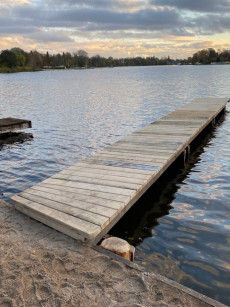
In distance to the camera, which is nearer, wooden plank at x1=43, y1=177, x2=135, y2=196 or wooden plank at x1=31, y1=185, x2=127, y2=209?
wooden plank at x1=31, y1=185, x2=127, y2=209

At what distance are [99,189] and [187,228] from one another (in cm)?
209

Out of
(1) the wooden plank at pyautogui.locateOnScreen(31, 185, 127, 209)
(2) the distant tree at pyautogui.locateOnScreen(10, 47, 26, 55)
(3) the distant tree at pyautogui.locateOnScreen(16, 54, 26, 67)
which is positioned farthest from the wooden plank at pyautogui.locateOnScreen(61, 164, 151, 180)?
(2) the distant tree at pyautogui.locateOnScreen(10, 47, 26, 55)

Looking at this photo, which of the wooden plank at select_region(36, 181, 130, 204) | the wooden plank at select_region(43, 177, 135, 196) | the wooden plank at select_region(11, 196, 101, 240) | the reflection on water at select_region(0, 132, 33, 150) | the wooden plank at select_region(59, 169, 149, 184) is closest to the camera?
the wooden plank at select_region(11, 196, 101, 240)

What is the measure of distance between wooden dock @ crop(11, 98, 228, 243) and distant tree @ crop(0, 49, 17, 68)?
13121 centimetres

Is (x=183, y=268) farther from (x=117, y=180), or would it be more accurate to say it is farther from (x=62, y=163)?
(x=62, y=163)

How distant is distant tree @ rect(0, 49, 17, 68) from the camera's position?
124 metres

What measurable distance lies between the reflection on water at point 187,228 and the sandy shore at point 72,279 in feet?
3.56

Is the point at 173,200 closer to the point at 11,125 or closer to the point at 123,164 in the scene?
the point at 123,164

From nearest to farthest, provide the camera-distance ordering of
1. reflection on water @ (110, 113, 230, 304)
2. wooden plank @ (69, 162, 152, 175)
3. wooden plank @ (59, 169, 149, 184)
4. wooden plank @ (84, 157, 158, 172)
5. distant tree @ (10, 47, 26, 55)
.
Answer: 1. reflection on water @ (110, 113, 230, 304)
2. wooden plank @ (59, 169, 149, 184)
3. wooden plank @ (69, 162, 152, 175)
4. wooden plank @ (84, 157, 158, 172)
5. distant tree @ (10, 47, 26, 55)

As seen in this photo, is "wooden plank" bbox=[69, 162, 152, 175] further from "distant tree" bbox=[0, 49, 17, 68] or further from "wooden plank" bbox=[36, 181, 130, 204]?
"distant tree" bbox=[0, 49, 17, 68]

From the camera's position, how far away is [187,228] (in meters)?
6.02

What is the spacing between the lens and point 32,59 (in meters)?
156

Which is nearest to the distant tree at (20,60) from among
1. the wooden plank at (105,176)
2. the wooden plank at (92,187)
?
the wooden plank at (105,176)

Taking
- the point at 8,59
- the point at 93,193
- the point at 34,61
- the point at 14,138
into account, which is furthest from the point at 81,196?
the point at 34,61
